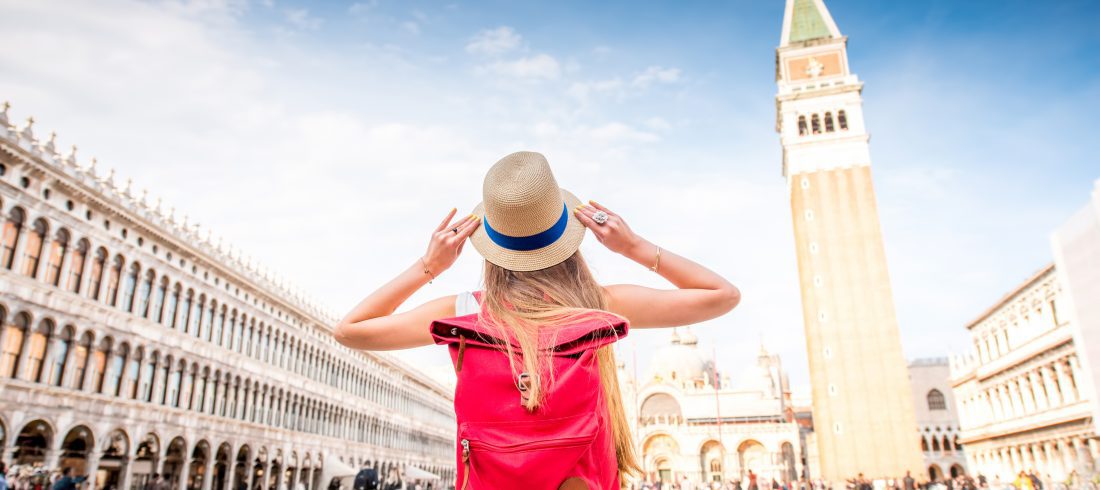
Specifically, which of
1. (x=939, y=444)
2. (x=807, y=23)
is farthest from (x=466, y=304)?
(x=939, y=444)

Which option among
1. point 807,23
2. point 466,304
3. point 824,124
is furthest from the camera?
point 807,23

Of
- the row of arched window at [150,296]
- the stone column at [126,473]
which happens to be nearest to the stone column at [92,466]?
the stone column at [126,473]

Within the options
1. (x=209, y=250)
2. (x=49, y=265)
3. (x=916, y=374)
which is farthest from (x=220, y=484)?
(x=916, y=374)

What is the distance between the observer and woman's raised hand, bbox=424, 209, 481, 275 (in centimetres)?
218

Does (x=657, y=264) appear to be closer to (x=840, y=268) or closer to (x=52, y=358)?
(x=52, y=358)

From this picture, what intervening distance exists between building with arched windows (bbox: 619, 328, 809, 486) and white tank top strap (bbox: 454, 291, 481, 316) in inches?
2143

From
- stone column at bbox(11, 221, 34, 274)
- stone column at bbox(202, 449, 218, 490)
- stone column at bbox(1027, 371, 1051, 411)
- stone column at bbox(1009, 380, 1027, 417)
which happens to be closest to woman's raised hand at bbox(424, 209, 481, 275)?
stone column at bbox(11, 221, 34, 274)

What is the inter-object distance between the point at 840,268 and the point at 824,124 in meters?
9.94

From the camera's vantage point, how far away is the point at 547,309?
1.86 meters

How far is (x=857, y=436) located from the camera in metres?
39.8

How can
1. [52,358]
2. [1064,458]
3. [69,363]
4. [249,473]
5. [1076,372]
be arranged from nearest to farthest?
1. [52,358]
2. [69,363]
3. [1076,372]
4. [249,473]
5. [1064,458]

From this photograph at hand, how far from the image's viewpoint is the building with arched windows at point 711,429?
61562mm

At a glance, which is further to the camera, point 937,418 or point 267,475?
point 937,418

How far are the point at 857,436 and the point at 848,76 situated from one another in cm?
2333
